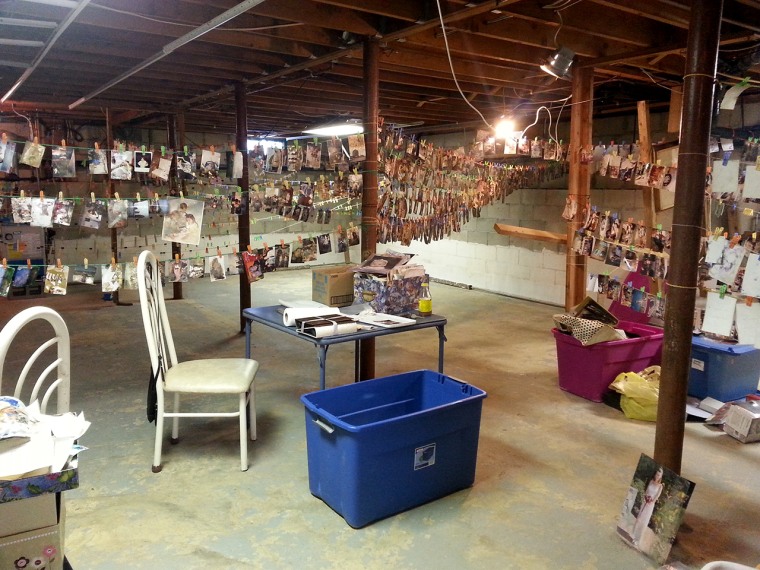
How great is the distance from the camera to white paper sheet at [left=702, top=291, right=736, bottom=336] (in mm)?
2818

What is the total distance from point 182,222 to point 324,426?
76.7 inches

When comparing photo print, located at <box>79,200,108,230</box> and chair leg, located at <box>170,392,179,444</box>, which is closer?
chair leg, located at <box>170,392,179,444</box>

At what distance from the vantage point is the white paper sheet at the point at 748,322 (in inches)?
107

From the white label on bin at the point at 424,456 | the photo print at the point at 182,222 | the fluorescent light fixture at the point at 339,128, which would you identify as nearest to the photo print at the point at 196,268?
the photo print at the point at 182,222

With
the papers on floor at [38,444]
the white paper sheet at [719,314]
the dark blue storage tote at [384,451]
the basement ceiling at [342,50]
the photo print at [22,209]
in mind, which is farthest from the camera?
the basement ceiling at [342,50]

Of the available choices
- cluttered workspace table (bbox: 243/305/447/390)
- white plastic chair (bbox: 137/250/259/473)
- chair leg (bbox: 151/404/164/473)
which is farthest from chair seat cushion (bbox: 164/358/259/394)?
cluttered workspace table (bbox: 243/305/447/390)

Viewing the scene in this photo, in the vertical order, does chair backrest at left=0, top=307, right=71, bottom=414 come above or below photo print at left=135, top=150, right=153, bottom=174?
below

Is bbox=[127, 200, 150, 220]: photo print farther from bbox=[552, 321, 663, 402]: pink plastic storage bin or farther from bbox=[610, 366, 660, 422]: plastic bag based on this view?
bbox=[610, 366, 660, 422]: plastic bag

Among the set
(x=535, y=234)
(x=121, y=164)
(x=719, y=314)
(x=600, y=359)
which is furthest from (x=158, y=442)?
(x=535, y=234)

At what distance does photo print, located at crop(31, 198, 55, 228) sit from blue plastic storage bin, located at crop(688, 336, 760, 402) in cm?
386

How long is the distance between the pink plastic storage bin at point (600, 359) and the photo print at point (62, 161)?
323 centimetres

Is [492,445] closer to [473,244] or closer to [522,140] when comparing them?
[522,140]

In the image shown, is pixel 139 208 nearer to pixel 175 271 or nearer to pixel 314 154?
pixel 175 271

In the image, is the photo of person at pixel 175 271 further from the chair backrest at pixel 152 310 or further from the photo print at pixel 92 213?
the chair backrest at pixel 152 310
